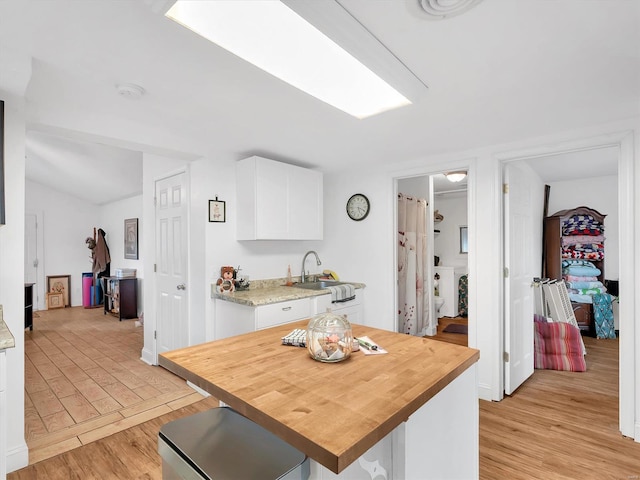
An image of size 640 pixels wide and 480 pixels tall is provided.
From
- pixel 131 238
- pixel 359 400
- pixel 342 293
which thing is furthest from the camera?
pixel 131 238

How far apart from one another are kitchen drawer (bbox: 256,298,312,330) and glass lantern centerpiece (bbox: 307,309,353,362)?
1.43m

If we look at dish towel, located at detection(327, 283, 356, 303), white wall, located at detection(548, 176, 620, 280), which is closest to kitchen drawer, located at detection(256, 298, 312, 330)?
dish towel, located at detection(327, 283, 356, 303)

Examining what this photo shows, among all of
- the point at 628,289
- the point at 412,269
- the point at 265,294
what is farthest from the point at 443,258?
the point at 265,294

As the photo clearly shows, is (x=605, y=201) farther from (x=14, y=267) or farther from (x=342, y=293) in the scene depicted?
(x=14, y=267)

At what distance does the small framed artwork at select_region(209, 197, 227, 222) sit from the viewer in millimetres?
3137

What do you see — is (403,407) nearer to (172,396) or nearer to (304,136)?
(304,136)

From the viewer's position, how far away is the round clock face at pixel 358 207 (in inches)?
149

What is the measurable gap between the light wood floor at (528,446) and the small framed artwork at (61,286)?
253 inches

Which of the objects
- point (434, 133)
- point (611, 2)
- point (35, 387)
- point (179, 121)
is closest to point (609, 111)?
point (434, 133)

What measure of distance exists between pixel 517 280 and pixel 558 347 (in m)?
1.17

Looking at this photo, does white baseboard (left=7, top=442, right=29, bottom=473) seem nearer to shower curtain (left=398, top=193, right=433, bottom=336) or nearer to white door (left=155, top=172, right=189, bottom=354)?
white door (left=155, top=172, right=189, bottom=354)

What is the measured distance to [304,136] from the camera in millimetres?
2807

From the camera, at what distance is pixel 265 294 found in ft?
10.0

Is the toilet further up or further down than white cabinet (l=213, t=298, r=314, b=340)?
further down
